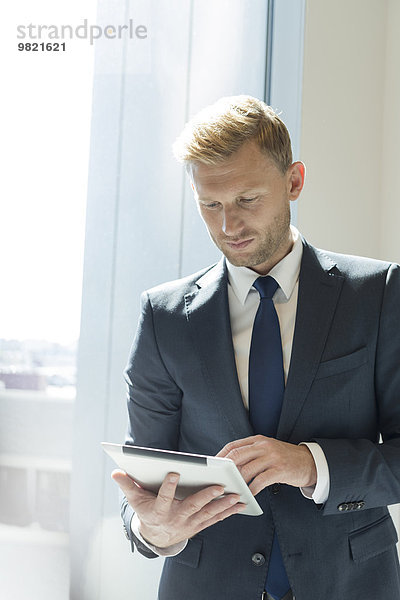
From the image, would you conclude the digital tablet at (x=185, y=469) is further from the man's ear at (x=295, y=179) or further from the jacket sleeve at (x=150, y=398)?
the man's ear at (x=295, y=179)

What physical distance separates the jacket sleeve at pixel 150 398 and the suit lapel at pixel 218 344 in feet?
0.34

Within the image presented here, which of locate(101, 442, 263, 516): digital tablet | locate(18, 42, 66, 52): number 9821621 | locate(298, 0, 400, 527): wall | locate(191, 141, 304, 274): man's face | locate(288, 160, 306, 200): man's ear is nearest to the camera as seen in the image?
locate(101, 442, 263, 516): digital tablet

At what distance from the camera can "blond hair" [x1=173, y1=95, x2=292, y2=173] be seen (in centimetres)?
145

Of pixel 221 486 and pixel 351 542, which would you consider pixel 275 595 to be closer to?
pixel 351 542

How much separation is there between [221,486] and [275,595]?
1.14 feet

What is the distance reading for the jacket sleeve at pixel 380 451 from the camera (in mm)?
1313

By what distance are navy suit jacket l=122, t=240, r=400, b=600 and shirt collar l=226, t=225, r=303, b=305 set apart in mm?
29

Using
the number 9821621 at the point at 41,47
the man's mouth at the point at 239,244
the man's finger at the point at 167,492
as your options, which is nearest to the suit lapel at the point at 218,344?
the man's mouth at the point at 239,244

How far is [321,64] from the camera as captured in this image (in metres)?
2.27

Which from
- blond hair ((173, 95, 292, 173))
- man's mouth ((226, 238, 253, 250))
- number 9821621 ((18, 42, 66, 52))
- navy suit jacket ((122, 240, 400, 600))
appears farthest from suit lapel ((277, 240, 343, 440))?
number 9821621 ((18, 42, 66, 52))

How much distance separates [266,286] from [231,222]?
0.52 ft

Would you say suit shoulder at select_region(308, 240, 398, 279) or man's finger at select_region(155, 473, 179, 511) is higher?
suit shoulder at select_region(308, 240, 398, 279)

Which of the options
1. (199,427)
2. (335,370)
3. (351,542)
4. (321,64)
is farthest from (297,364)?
(321,64)

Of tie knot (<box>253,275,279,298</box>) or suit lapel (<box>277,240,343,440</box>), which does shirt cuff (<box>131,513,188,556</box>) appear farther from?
tie knot (<box>253,275,279,298</box>)
